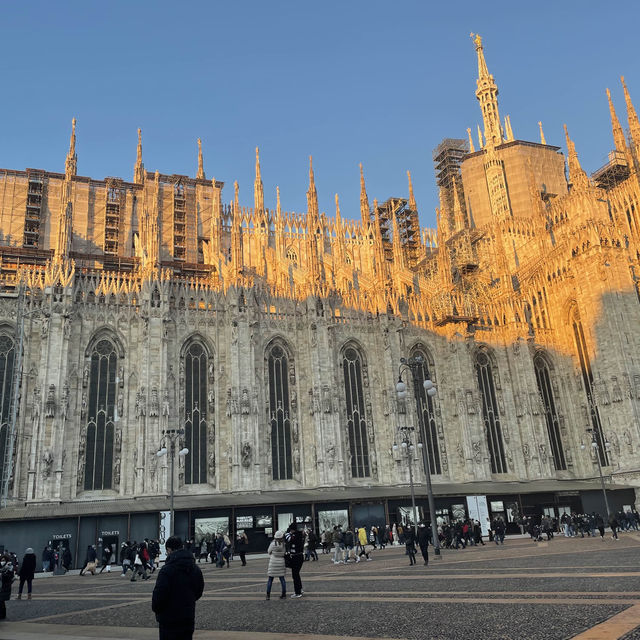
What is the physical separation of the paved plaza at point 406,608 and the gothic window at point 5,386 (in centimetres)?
2162

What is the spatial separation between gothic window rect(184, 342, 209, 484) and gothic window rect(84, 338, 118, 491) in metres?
4.81

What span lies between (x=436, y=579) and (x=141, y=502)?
82.9 ft

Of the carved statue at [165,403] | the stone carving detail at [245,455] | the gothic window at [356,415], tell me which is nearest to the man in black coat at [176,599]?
the stone carving detail at [245,455]

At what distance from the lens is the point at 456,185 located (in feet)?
246

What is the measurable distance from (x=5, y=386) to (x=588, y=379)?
4449 cm

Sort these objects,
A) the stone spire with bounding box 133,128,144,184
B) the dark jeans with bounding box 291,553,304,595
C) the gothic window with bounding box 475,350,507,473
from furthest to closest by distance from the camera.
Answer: the stone spire with bounding box 133,128,144,184 < the gothic window with bounding box 475,350,507,473 < the dark jeans with bounding box 291,553,304,595

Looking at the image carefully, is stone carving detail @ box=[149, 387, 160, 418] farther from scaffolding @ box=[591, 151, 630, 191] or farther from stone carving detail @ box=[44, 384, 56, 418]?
scaffolding @ box=[591, 151, 630, 191]

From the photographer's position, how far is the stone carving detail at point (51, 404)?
119 feet

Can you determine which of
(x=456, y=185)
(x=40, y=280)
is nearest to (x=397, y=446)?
(x=40, y=280)

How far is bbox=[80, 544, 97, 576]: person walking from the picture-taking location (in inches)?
1114

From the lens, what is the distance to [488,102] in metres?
75.6

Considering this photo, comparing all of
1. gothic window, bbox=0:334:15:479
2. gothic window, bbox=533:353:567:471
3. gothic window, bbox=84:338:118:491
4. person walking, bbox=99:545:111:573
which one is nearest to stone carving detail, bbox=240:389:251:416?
gothic window, bbox=84:338:118:491

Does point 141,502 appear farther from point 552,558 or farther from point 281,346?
point 552,558

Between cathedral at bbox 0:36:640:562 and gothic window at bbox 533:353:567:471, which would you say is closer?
cathedral at bbox 0:36:640:562
